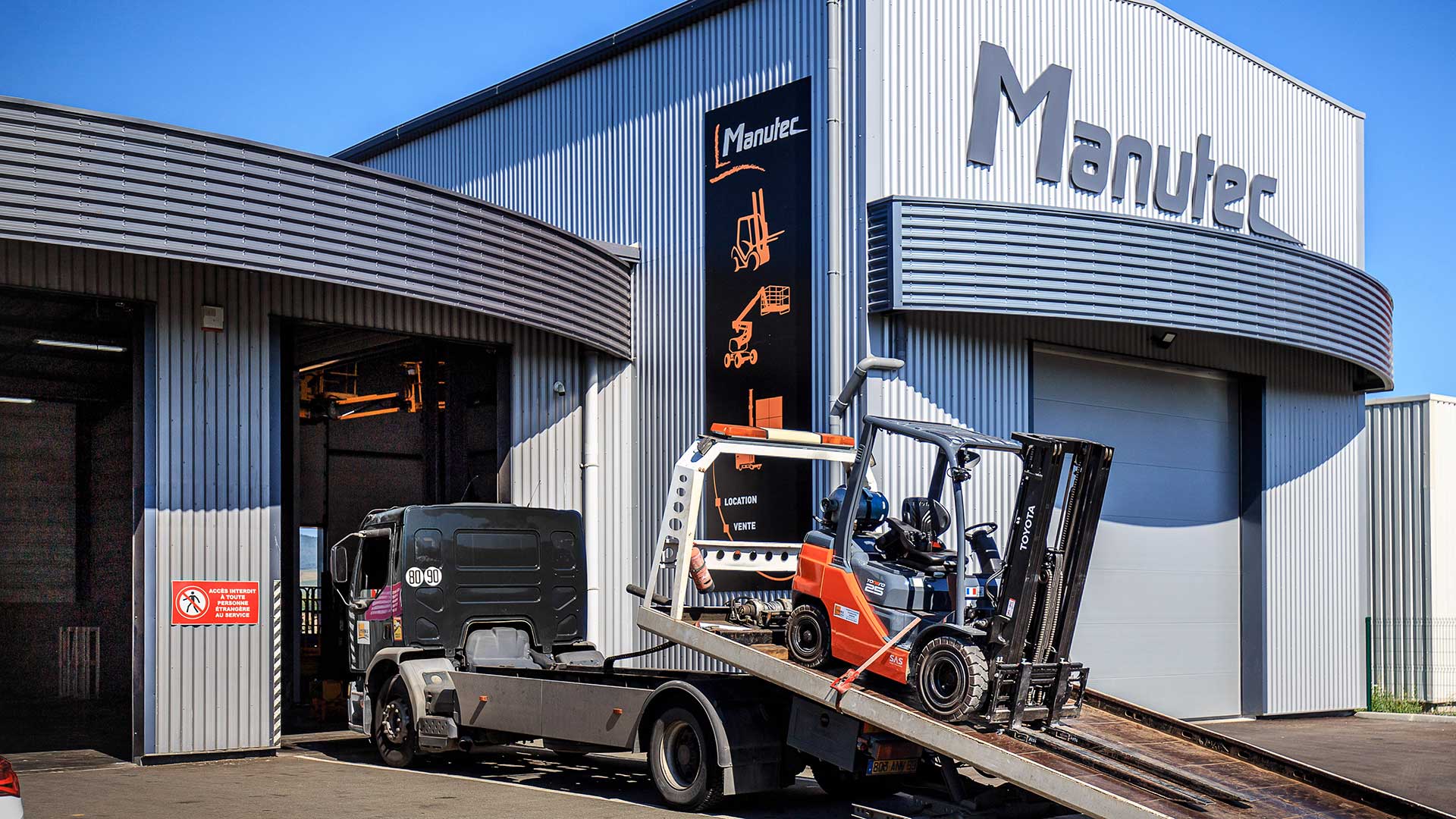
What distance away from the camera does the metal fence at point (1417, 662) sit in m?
24.9

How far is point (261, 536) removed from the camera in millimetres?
15680

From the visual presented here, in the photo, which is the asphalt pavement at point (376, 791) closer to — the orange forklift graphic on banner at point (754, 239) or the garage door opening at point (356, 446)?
the garage door opening at point (356, 446)

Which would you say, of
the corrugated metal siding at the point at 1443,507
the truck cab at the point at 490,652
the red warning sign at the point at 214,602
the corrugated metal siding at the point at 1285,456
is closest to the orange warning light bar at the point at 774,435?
the truck cab at the point at 490,652

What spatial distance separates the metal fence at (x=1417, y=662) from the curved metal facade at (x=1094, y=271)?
8158 millimetres

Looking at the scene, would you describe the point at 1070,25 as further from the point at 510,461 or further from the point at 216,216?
the point at 216,216

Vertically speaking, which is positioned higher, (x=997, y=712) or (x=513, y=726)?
(x=997, y=712)

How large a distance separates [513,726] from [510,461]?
17.3 feet

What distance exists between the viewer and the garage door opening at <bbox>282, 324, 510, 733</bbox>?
771 inches

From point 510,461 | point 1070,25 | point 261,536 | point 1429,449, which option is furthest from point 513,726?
point 1429,449

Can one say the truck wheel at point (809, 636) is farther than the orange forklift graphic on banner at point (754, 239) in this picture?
No

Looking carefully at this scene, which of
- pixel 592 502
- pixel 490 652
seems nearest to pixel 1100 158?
pixel 592 502

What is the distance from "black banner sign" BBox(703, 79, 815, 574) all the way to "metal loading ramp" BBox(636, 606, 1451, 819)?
5587mm

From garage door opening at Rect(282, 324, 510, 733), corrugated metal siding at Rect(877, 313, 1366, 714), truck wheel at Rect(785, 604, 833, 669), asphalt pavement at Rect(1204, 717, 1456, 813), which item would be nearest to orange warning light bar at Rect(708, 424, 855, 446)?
truck wheel at Rect(785, 604, 833, 669)

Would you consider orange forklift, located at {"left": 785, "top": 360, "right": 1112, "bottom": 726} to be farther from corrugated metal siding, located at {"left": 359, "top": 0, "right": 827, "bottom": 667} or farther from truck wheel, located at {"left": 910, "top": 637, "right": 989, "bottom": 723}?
corrugated metal siding, located at {"left": 359, "top": 0, "right": 827, "bottom": 667}
